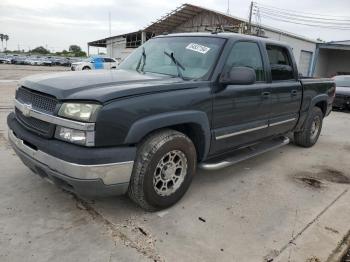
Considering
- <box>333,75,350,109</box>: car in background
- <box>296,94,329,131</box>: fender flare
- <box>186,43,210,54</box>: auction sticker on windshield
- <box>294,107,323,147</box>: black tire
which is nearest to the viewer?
<box>186,43,210,54</box>: auction sticker on windshield

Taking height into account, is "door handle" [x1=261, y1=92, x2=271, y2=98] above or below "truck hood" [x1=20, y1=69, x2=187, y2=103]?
below

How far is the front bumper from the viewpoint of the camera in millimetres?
2863

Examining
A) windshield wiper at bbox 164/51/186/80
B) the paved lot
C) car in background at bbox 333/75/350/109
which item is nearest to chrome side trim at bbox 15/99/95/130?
the paved lot

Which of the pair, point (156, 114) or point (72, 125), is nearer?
point (72, 125)

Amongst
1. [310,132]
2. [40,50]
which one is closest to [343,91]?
[310,132]

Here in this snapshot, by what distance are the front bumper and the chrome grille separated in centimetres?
27

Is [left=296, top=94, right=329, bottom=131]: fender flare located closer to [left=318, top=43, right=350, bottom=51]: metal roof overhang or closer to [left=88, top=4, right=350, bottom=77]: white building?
[left=88, top=4, right=350, bottom=77]: white building

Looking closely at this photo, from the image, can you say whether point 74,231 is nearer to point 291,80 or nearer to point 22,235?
point 22,235

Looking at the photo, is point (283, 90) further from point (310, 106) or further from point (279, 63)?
point (310, 106)

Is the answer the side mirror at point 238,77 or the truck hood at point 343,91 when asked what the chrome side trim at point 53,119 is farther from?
the truck hood at point 343,91

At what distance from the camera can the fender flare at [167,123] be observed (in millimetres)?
3047

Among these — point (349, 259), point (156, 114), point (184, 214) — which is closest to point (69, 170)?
point (156, 114)

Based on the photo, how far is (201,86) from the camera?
3676mm

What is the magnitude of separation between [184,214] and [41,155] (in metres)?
1.52
